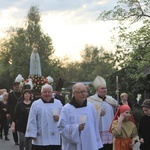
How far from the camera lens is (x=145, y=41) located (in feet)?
70.6

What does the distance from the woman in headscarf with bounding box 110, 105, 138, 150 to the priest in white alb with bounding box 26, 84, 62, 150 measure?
1.11 meters

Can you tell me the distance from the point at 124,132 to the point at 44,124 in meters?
1.54

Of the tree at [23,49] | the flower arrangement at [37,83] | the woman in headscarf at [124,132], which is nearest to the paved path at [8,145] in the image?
the flower arrangement at [37,83]

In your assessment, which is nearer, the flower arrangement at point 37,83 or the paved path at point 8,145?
the paved path at point 8,145

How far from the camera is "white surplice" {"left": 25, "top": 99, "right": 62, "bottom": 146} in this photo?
7301 millimetres

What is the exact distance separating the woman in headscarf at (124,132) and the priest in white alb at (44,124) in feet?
3.65

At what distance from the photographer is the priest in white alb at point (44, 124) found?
7.30 metres

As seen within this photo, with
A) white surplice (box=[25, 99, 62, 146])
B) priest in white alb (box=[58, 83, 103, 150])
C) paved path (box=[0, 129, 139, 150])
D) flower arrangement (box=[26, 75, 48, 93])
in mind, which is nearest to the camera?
priest in white alb (box=[58, 83, 103, 150])

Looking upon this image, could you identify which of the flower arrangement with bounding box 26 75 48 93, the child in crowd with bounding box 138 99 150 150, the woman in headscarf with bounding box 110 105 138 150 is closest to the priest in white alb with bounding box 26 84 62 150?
the woman in headscarf with bounding box 110 105 138 150

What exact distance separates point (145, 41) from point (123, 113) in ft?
48.6

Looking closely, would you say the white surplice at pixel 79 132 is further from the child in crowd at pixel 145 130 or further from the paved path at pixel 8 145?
the paved path at pixel 8 145

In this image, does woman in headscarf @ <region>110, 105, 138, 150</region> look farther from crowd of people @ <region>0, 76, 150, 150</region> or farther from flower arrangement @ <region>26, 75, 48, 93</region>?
flower arrangement @ <region>26, 75, 48, 93</region>

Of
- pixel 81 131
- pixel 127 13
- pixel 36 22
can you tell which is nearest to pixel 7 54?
pixel 36 22

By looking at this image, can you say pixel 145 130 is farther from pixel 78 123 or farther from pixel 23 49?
pixel 23 49
